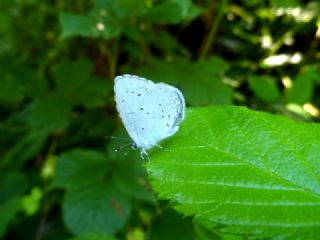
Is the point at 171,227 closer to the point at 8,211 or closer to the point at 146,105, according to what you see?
the point at 8,211

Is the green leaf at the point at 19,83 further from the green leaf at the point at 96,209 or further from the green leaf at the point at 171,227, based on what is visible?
the green leaf at the point at 171,227

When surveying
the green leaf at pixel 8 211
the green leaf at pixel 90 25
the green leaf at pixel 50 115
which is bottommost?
the green leaf at pixel 8 211

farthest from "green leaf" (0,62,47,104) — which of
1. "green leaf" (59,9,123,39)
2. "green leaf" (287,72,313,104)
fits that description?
"green leaf" (287,72,313,104)

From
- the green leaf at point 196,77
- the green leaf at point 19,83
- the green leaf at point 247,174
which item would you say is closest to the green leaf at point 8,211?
the green leaf at point 19,83

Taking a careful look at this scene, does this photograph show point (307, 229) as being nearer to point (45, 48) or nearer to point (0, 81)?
point (0, 81)

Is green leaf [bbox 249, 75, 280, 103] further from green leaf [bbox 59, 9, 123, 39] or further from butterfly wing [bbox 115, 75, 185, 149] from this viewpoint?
butterfly wing [bbox 115, 75, 185, 149]

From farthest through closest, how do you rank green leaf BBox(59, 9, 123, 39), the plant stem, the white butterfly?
the plant stem → green leaf BBox(59, 9, 123, 39) → the white butterfly

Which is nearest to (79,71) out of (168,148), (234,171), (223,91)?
(223,91)
